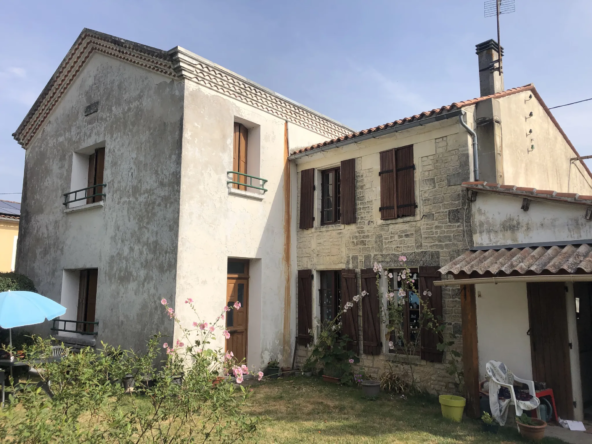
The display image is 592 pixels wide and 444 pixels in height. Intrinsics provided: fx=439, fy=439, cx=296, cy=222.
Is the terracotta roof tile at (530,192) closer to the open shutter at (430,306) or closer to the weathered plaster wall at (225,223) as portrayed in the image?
the open shutter at (430,306)

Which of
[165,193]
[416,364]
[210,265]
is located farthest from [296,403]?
[165,193]

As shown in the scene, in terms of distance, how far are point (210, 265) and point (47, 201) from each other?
5801mm

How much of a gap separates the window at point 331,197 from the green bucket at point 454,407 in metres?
4.80

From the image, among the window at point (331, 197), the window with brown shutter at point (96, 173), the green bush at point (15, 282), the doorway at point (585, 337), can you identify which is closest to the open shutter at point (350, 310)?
the window at point (331, 197)

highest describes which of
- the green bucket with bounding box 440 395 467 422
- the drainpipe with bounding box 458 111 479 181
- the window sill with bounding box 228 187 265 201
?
the drainpipe with bounding box 458 111 479 181

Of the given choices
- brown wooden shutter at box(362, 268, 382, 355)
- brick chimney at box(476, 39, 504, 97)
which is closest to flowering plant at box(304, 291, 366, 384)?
brown wooden shutter at box(362, 268, 382, 355)

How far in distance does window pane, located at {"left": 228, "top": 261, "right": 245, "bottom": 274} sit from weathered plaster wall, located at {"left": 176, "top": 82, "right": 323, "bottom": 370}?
0.95ft

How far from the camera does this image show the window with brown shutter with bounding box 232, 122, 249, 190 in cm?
1008

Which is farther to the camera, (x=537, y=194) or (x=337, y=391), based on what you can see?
(x=337, y=391)

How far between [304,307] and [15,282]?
705cm

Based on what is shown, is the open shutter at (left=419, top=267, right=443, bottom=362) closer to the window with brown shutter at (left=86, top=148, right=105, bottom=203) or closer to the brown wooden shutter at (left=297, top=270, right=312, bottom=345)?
the brown wooden shutter at (left=297, top=270, right=312, bottom=345)

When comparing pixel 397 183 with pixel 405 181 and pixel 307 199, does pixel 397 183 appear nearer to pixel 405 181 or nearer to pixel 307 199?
pixel 405 181

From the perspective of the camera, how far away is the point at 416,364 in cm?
827

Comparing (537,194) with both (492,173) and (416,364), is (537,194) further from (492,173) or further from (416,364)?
(416,364)
